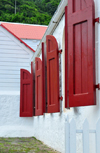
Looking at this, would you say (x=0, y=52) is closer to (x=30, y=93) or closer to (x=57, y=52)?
(x=30, y=93)

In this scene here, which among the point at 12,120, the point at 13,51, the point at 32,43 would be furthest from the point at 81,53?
the point at 32,43

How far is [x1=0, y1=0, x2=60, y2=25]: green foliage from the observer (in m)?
47.2

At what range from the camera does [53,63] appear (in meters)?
6.93

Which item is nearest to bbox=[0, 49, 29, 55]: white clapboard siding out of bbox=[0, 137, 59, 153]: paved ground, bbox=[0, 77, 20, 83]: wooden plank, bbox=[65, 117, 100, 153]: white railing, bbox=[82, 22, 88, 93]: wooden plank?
bbox=[0, 77, 20, 83]: wooden plank

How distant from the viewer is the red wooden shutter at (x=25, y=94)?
11.5m

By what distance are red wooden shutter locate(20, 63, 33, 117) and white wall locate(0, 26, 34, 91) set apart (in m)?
0.43

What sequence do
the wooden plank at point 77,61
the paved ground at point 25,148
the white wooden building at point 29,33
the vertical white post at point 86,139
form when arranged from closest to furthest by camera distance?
the vertical white post at point 86,139, the wooden plank at point 77,61, the paved ground at point 25,148, the white wooden building at point 29,33

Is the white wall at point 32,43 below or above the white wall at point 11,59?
above

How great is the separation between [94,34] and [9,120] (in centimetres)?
805

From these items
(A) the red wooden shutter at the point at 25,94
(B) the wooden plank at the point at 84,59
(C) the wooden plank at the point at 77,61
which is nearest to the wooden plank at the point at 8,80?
(A) the red wooden shutter at the point at 25,94

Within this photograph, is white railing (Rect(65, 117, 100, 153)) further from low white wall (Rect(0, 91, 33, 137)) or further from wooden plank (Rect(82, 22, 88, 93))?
low white wall (Rect(0, 91, 33, 137))

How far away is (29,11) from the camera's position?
5144cm

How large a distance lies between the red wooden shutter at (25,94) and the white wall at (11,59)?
432 mm

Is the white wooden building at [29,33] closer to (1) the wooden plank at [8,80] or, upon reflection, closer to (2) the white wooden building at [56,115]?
(1) the wooden plank at [8,80]
